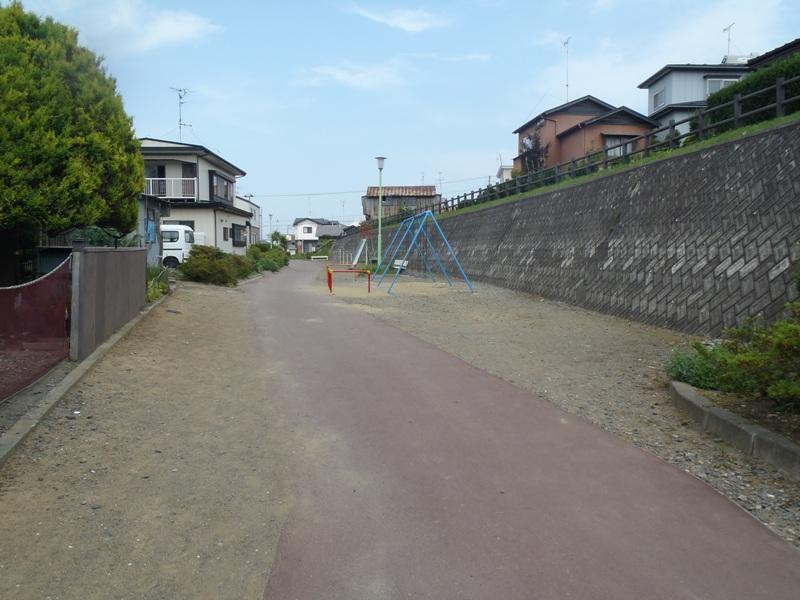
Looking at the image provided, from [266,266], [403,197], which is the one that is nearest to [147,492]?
[266,266]

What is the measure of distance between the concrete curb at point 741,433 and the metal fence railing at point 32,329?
6431 millimetres

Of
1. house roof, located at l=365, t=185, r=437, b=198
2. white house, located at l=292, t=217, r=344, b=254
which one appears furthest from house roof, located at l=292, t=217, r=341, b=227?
house roof, located at l=365, t=185, r=437, b=198

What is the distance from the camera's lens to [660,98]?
3647 cm

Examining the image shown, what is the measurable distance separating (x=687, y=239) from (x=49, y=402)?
1056cm

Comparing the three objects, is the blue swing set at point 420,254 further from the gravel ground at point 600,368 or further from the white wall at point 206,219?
the white wall at point 206,219

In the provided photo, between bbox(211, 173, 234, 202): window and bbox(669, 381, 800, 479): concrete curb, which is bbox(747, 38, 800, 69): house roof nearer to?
bbox(669, 381, 800, 479): concrete curb

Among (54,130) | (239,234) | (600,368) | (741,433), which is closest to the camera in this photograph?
(741,433)

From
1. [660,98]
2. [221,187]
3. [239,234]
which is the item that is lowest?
[239,234]

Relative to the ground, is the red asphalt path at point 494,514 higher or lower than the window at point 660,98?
lower

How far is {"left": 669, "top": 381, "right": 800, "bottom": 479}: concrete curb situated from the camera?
15.8ft

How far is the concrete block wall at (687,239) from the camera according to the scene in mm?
9727

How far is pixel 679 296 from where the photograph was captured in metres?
11.4

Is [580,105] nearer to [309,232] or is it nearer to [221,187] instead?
[221,187]

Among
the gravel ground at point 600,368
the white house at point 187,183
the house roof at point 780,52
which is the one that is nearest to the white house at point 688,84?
the house roof at point 780,52
